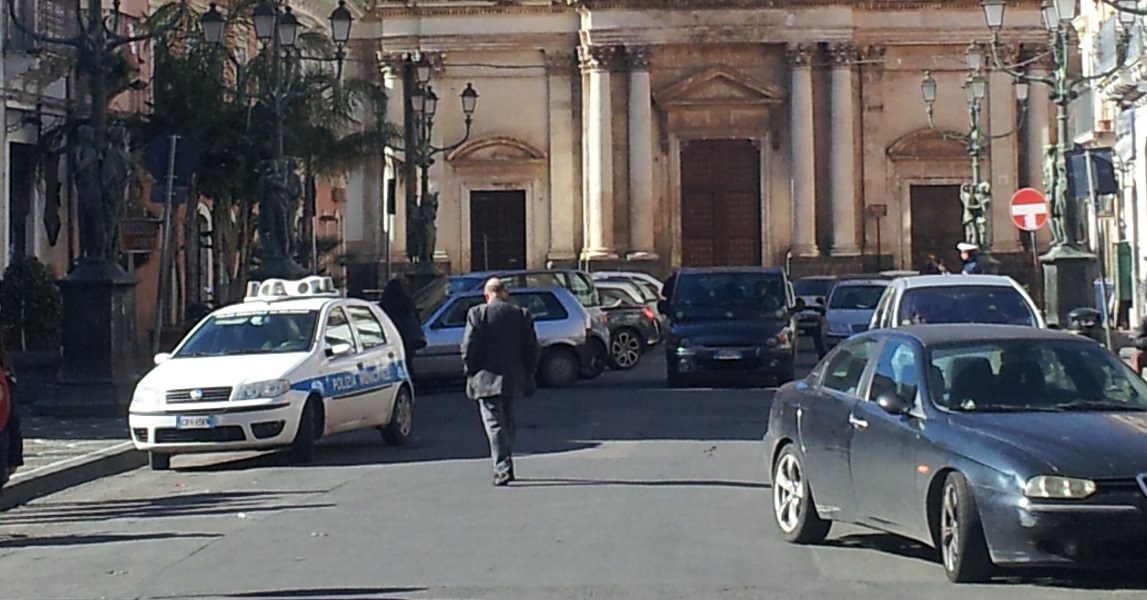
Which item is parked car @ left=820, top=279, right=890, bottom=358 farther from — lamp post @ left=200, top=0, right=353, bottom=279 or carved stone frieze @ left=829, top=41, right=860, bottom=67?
carved stone frieze @ left=829, top=41, right=860, bottom=67

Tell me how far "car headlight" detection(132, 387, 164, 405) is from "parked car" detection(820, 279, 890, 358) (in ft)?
53.3

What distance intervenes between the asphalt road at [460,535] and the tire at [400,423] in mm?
333

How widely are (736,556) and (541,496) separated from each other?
3.62 metres

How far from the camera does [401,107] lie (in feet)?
182

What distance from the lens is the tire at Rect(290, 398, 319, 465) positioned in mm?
17830

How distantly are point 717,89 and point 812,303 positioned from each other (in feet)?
63.8

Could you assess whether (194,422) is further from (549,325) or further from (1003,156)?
(1003,156)

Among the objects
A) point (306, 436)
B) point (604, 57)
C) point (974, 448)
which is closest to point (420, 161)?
point (604, 57)

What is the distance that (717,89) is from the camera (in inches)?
2197

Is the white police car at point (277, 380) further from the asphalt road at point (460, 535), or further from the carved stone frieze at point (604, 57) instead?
the carved stone frieze at point (604, 57)

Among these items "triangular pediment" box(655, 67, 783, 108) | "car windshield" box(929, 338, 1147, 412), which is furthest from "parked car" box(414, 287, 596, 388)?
"triangular pediment" box(655, 67, 783, 108)

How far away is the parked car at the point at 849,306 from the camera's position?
32250 mm

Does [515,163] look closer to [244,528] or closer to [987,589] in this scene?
[244,528]

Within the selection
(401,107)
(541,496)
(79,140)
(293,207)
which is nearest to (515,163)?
(401,107)
